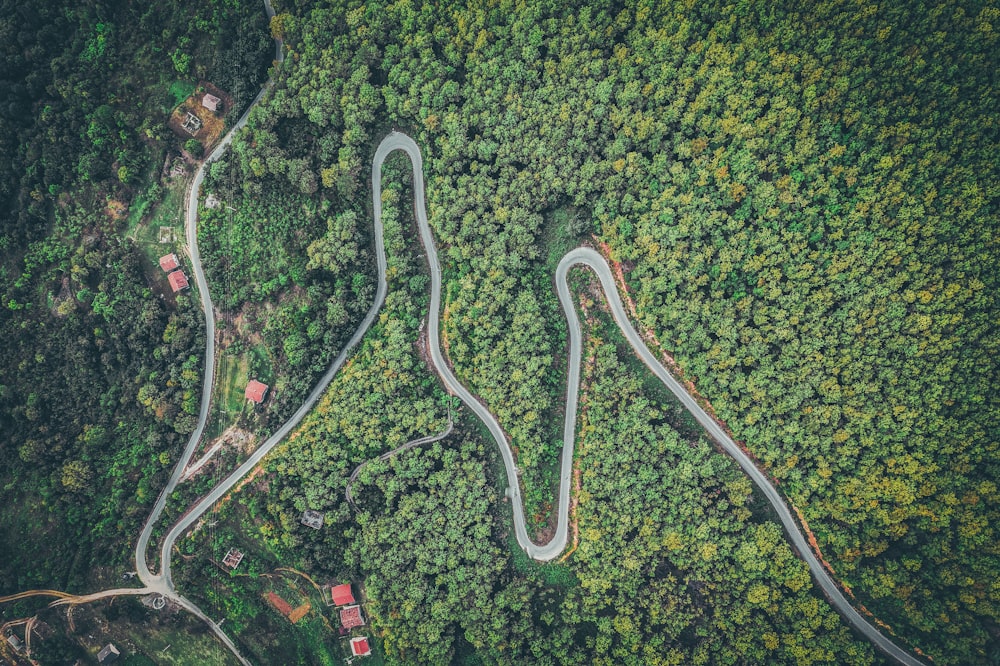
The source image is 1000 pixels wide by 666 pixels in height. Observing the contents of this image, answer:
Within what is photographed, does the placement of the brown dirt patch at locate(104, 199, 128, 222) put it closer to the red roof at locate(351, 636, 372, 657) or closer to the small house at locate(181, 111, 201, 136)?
the small house at locate(181, 111, 201, 136)

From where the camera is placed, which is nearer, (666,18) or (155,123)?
(666,18)

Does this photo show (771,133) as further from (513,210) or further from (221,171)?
(221,171)

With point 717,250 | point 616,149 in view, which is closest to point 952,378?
point 717,250

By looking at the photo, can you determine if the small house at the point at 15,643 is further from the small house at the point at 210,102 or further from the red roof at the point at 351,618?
the small house at the point at 210,102

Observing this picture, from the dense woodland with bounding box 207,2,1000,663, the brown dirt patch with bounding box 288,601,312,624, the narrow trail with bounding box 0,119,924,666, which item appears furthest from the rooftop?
the brown dirt patch with bounding box 288,601,312,624

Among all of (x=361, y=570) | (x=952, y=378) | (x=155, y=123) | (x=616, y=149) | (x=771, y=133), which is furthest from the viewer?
(x=155, y=123)

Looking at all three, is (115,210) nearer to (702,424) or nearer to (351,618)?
(351,618)

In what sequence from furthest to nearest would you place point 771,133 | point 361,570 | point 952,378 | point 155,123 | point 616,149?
point 155,123
point 361,570
point 616,149
point 771,133
point 952,378
